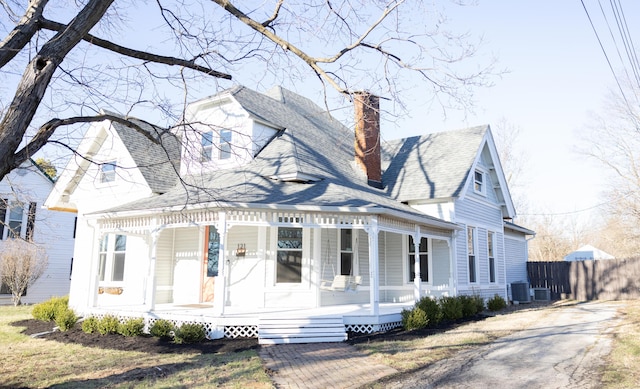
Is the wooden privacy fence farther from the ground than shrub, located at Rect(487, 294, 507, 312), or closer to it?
farther from the ground

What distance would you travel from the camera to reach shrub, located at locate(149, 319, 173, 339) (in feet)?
35.2

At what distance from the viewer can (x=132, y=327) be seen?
36.6ft

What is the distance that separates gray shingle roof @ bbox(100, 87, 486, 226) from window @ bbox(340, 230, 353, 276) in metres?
1.38

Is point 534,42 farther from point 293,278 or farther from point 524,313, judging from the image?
point 524,313

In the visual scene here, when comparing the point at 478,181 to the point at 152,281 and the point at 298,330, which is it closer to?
the point at 298,330

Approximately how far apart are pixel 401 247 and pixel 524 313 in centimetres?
463

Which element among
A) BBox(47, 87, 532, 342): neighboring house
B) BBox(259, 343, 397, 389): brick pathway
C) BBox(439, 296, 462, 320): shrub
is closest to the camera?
BBox(259, 343, 397, 389): brick pathway

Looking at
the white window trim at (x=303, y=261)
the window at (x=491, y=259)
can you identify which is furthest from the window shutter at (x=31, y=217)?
the window at (x=491, y=259)

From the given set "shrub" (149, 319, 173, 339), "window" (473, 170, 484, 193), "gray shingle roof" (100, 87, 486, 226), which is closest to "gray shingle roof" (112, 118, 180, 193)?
"gray shingle roof" (100, 87, 486, 226)

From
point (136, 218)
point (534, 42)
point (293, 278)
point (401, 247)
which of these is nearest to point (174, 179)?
point (136, 218)

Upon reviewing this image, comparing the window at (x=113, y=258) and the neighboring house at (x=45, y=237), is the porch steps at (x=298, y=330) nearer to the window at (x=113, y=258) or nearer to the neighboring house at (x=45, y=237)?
the window at (x=113, y=258)

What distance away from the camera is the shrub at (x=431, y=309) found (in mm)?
12508

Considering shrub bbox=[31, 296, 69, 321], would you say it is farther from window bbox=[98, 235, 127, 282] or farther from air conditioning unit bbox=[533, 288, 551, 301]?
air conditioning unit bbox=[533, 288, 551, 301]

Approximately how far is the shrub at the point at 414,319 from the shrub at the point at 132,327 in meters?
6.50
